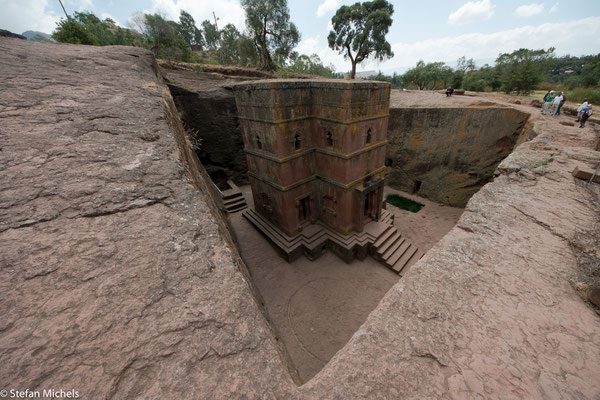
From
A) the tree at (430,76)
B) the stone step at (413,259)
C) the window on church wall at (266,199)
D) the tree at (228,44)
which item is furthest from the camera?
the tree at (228,44)

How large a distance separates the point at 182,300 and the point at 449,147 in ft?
53.9

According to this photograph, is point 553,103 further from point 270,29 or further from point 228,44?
point 228,44

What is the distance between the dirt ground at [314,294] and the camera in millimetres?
6863

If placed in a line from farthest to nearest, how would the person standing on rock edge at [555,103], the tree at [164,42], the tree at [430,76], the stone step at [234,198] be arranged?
the tree at [430,76]
the tree at [164,42]
the stone step at [234,198]
the person standing on rock edge at [555,103]

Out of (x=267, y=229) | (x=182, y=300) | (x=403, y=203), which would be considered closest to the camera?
(x=182, y=300)

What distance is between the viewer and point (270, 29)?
22.6 metres

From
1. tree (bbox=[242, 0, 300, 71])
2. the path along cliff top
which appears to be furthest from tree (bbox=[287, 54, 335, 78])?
the path along cliff top

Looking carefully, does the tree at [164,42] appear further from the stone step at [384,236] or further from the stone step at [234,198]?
the stone step at [384,236]

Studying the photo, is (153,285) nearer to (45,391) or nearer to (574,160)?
(45,391)

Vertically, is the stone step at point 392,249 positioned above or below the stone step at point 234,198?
below

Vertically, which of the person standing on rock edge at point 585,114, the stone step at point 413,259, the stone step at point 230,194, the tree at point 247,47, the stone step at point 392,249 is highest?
the tree at point 247,47

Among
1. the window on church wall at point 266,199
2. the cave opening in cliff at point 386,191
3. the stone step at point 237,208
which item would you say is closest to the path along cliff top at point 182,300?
the cave opening in cliff at point 386,191

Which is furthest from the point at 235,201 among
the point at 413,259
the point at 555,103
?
the point at 555,103

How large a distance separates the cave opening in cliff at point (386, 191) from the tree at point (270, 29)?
1348cm
